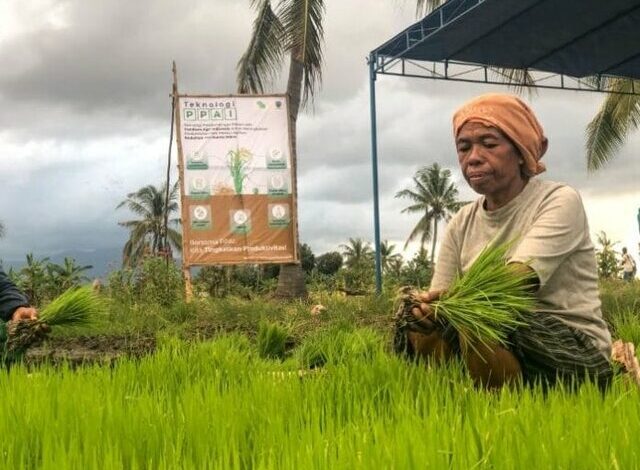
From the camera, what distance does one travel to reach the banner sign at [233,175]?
8875 millimetres

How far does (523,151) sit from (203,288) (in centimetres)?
869

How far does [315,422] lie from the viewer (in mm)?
1418

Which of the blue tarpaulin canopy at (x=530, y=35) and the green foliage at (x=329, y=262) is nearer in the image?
the blue tarpaulin canopy at (x=530, y=35)

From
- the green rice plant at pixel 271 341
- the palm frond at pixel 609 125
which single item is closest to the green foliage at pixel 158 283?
the green rice plant at pixel 271 341

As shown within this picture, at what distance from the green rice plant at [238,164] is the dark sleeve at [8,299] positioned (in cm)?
604

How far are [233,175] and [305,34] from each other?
3.41 meters

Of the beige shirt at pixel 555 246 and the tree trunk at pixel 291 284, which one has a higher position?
the beige shirt at pixel 555 246

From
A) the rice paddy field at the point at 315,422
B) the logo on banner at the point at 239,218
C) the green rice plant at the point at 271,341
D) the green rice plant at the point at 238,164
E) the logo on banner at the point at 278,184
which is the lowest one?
the green rice plant at the point at 271,341

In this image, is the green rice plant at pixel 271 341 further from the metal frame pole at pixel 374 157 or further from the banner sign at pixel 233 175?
the metal frame pole at pixel 374 157

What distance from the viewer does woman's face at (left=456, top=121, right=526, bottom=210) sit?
7.24 feet

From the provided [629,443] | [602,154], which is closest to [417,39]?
[602,154]

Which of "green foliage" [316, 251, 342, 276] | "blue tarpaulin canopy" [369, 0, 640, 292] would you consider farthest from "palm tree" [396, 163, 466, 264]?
"blue tarpaulin canopy" [369, 0, 640, 292]

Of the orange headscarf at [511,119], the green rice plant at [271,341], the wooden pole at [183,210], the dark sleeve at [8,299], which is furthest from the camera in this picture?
the wooden pole at [183,210]

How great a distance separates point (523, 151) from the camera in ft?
7.27
